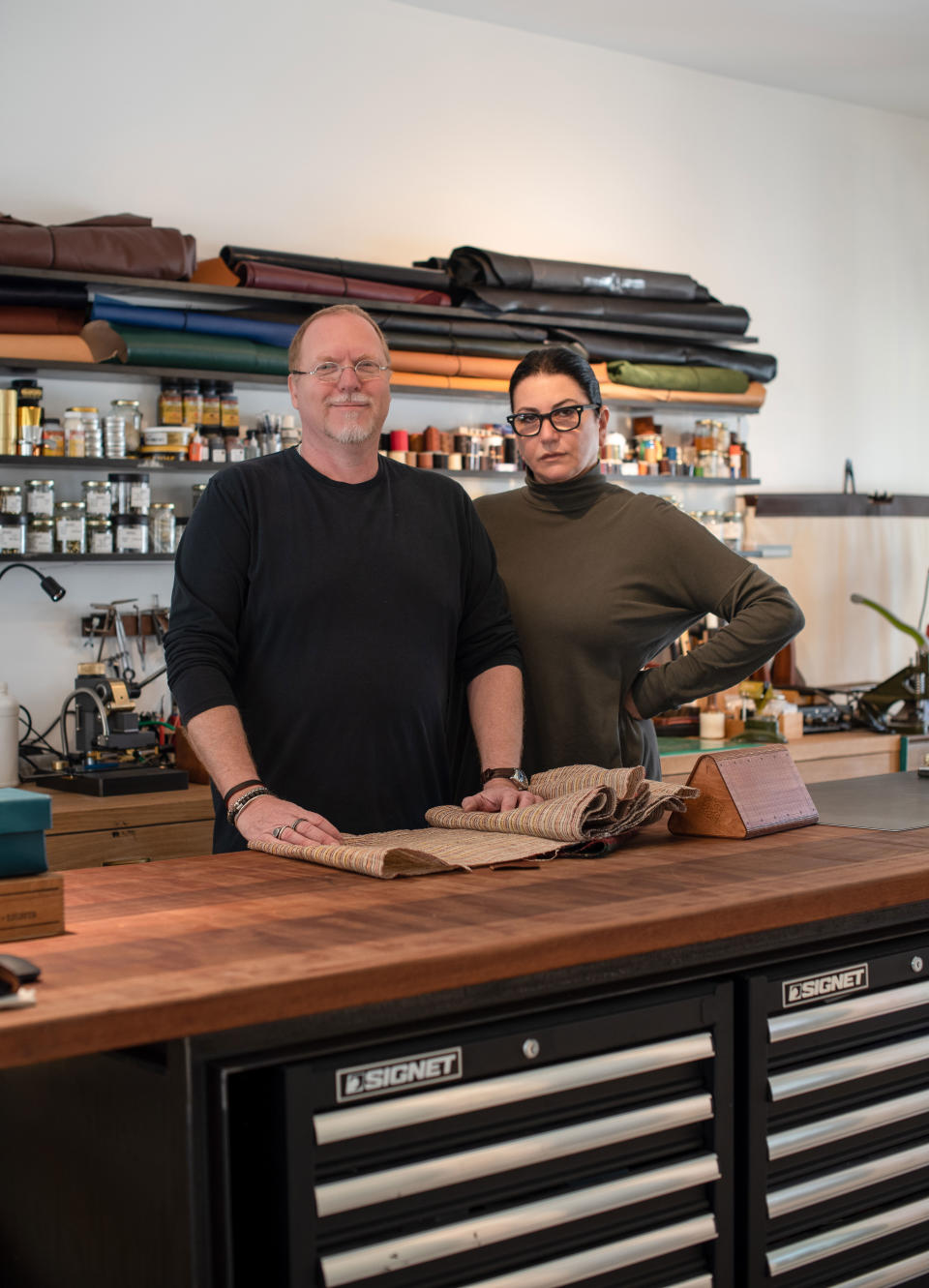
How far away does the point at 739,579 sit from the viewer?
9.17ft

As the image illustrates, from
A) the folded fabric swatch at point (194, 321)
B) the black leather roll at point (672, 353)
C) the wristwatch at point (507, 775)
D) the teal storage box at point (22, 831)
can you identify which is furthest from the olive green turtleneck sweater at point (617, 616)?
the black leather roll at point (672, 353)

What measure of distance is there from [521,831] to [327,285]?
2.79m

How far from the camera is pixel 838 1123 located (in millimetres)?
1941

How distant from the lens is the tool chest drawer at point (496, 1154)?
146 centimetres

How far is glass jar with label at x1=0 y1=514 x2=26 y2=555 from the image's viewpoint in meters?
4.09

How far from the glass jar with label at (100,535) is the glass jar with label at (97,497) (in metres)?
0.02

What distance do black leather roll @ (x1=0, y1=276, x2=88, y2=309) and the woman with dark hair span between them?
1.84 m

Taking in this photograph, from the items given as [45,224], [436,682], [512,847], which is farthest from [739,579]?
[45,224]

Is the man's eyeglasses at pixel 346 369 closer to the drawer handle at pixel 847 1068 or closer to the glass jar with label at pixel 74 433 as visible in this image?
the drawer handle at pixel 847 1068

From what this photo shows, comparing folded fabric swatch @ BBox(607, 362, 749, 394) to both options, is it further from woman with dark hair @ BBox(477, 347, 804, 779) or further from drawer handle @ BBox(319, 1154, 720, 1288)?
drawer handle @ BBox(319, 1154, 720, 1288)

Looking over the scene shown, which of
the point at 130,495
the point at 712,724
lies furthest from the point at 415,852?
the point at 712,724

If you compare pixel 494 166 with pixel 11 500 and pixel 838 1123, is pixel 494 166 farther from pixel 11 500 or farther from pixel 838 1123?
pixel 838 1123

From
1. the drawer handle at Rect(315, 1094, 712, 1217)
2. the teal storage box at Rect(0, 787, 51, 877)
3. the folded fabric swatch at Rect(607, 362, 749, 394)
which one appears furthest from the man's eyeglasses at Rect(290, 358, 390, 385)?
the folded fabric swatch at Rect(607, 362, 749, 394)

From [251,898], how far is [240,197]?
349 cm
